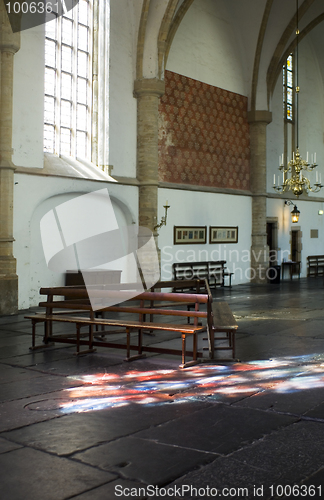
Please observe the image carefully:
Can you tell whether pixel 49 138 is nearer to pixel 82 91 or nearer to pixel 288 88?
pixel 82 91

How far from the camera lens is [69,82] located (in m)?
13.2

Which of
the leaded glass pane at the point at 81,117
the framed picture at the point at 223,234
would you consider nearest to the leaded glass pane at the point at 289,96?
the framed picture at the point at 223,234

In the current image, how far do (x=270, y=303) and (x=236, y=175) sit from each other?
671 cm

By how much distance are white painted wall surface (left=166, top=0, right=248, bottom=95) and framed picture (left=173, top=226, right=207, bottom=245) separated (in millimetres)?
4535

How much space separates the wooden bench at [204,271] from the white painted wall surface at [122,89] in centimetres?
315

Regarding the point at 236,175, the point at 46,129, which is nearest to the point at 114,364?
the point at 46,129

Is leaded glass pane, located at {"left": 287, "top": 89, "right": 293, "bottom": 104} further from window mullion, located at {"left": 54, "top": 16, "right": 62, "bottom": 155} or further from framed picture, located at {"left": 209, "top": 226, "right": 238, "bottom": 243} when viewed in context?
window mullion, located at {"left": 54, "top": 16, "right": 62, "bottom": 155}

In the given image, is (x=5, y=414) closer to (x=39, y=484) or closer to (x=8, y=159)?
(x=39, y=484)

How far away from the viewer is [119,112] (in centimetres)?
1413

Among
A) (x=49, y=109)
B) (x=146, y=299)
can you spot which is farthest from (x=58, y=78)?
(x=146, y=299)

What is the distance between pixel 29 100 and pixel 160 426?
933 cm

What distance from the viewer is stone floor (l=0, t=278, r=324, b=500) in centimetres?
304

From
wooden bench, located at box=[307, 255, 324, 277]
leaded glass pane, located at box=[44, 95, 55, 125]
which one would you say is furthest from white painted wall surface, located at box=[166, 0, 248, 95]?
wooden bench, located at box=[307, 255, 324, 277]

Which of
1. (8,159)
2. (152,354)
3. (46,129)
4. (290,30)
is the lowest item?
(152,354)
